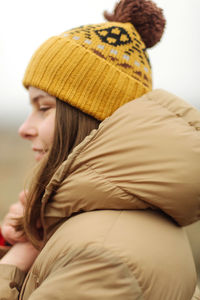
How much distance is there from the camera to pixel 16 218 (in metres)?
1.38

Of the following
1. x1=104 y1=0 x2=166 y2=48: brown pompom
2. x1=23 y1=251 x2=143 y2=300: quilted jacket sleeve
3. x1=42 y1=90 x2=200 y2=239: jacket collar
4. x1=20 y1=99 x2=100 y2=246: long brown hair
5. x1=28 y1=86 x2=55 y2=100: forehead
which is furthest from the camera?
x1=104 y1=0 x2=166 y2=48: brown pompom

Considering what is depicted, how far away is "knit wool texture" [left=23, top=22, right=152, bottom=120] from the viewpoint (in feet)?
4.19

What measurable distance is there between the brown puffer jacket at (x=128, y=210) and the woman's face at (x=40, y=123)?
0.28 m

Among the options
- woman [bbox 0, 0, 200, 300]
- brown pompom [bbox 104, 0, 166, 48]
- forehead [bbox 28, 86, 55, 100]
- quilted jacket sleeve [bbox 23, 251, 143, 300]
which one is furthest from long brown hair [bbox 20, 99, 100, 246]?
brown pompom [bbox 104, 0, 166, 48]

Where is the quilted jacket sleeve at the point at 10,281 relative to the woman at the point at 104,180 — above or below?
below

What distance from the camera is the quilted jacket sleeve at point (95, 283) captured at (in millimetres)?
781

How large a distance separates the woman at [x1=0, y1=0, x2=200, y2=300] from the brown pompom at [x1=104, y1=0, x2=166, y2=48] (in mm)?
186

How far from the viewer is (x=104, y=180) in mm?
952

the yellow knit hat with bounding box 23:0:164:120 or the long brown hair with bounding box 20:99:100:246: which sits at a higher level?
the yellow knit hat with bounding box 23:0:164:120

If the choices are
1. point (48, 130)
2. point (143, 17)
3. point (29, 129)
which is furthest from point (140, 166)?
point (143, 17)

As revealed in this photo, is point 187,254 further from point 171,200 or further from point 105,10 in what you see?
point 105,10

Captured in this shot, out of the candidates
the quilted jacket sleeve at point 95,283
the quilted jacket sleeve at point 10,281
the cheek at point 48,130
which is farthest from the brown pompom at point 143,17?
the quilted jacket sleeve at point 10,281

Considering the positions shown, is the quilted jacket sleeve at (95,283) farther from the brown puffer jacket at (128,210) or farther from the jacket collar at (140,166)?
the jacket collar at (140,166)

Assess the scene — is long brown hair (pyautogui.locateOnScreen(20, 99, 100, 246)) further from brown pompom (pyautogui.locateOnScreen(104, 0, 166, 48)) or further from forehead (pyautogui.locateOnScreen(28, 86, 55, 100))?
brown pompom (pyautogui.locateOnScreen(104, 0, 166, 48))
